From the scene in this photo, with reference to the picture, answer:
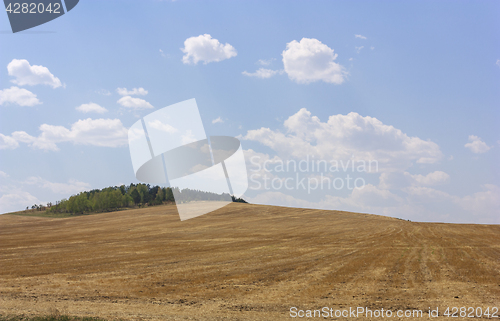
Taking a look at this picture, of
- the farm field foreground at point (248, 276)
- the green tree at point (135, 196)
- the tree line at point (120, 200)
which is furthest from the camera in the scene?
the green tree at point (135, 196)

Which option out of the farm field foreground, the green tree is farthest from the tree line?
the farm field foreground

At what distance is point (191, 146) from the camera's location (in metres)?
25.3

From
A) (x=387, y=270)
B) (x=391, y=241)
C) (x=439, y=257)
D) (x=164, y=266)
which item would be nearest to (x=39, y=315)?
(x=164, y=266)

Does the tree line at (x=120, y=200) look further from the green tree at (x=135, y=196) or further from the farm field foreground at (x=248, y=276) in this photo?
the farm field foreground at (x=248, y=276)

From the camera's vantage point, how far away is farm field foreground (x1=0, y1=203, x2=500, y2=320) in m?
12.1

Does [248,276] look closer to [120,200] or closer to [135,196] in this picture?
[120,200]

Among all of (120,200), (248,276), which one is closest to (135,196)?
(120,200)

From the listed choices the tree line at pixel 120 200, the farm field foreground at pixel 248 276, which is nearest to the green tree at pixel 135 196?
the tree line at pixel 120 200

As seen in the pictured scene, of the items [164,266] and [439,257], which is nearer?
[164,266]

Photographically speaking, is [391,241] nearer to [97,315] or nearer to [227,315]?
[227,315]

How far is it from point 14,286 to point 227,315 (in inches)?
484

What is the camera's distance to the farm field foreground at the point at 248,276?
39.5ft

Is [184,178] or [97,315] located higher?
[184,178]

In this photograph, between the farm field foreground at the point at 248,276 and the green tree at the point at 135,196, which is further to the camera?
the green tree at the point at 135,196
